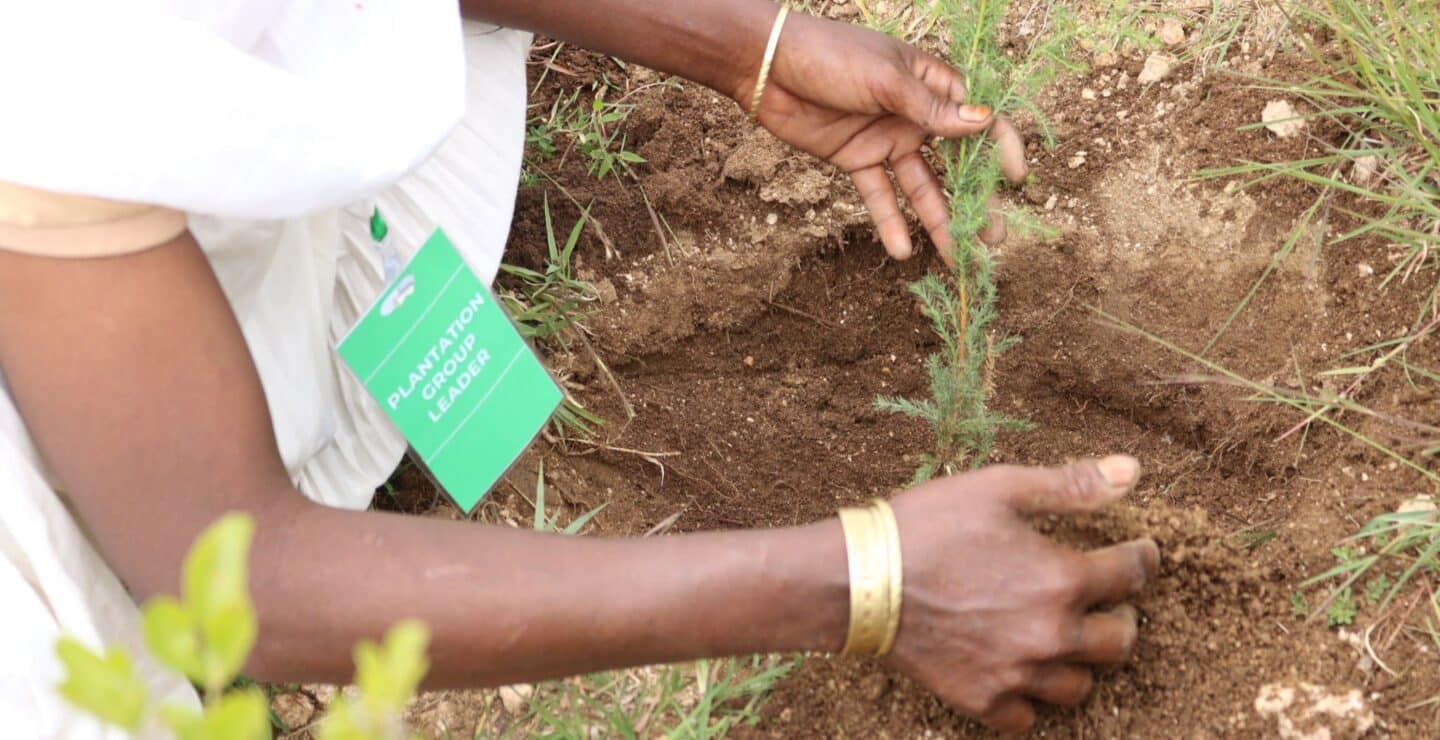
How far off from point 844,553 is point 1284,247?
118cm

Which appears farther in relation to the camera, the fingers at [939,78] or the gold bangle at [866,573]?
the fingers at [939,78]

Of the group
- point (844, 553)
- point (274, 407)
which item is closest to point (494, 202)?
point (274, 407)

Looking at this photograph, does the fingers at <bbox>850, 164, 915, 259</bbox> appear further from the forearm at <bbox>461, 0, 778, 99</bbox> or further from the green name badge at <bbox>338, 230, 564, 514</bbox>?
the green name badge at <bbox>338, 230, 564, 514</bbox>

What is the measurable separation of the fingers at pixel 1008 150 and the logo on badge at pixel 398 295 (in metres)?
0.93

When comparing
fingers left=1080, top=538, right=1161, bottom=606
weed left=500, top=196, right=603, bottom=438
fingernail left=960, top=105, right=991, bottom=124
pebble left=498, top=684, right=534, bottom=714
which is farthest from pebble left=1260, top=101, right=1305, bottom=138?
pebble left=498, top=684, right=534, bottom=714

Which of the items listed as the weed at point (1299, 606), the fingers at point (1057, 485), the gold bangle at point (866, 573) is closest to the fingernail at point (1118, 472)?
the fingers at point (1057, 485)

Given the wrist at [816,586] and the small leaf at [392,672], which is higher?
the small leaf at [392,672]

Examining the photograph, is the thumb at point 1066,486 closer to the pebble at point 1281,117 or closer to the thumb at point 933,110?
the thumb at point 933,110

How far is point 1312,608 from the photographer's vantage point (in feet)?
5.73

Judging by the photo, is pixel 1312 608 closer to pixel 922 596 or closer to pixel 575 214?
pixel 922 596

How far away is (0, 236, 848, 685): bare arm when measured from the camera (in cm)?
135

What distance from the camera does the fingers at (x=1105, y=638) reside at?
1471 millimetres

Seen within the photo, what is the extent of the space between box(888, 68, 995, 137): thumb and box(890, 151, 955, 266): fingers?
13cm

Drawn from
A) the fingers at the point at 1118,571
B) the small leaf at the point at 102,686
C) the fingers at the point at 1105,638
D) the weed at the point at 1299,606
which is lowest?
the weed at the point at 1299,606
